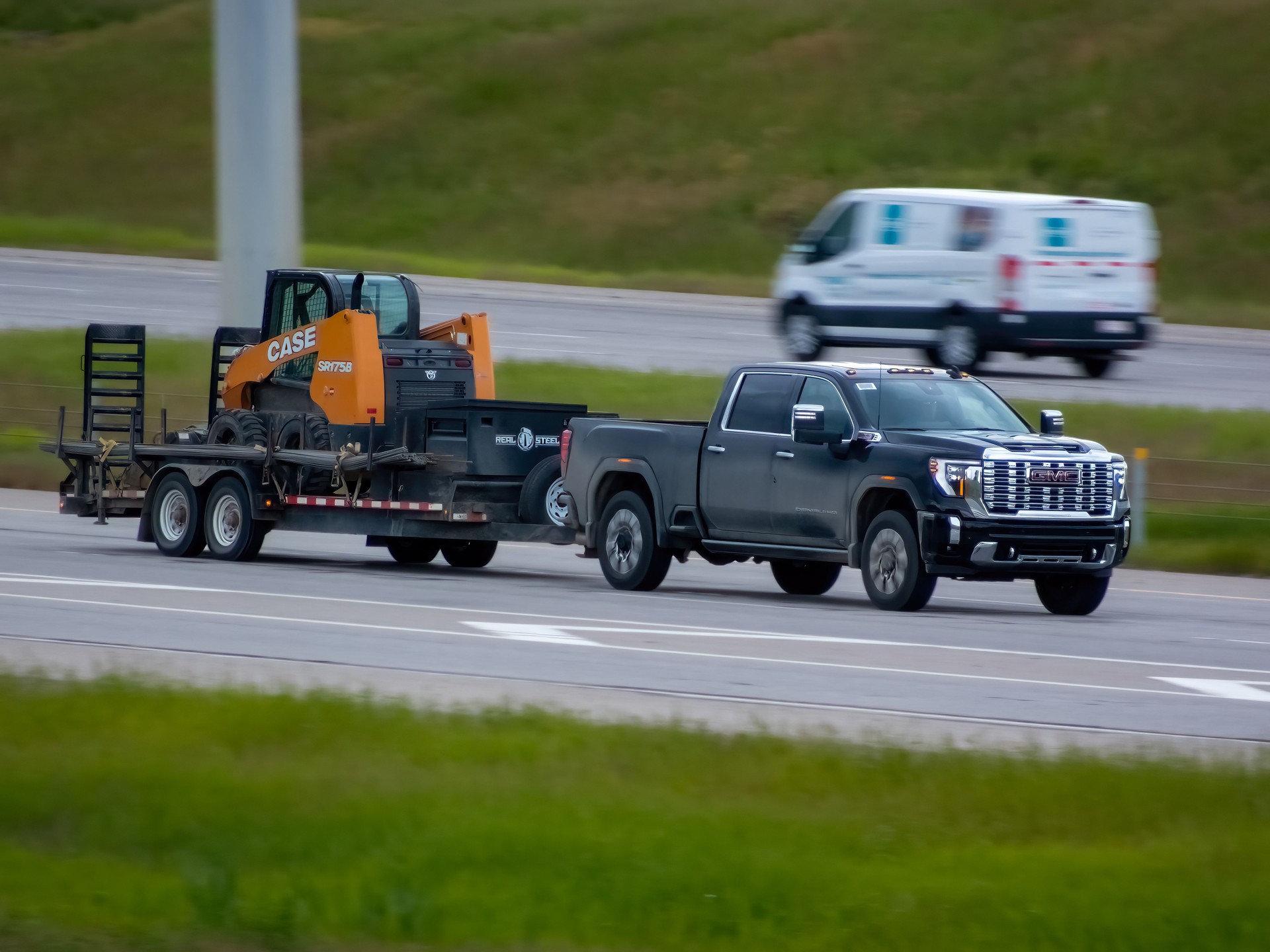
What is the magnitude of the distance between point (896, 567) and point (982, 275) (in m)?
13.7

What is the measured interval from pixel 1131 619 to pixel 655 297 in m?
30.0

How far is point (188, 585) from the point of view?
17172 millimetres

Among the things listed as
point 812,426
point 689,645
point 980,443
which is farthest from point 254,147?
point 689,645

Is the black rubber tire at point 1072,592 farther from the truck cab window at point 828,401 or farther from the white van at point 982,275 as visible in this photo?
the white van at point 982,275

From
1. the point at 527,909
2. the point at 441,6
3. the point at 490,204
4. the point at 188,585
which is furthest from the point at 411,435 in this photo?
the point at 441,6

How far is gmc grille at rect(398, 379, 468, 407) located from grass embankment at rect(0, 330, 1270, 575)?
7246mm

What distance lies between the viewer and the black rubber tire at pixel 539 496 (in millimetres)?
18500

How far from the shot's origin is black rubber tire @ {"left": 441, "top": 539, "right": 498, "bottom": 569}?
20.4 metres

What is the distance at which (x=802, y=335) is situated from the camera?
104 ft

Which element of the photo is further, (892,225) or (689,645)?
(892,225)

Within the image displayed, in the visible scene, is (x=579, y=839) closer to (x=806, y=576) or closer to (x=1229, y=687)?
(x=1229, y=687)

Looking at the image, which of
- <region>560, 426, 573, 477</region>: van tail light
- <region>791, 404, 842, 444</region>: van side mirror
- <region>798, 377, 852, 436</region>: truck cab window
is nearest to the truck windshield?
<region>798, 377, 852, 436</region>: truck cab window

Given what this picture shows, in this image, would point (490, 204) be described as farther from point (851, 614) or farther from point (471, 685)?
point (471, 685)

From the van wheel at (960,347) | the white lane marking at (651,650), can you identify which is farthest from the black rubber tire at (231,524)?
the van wheel at (960,347)
